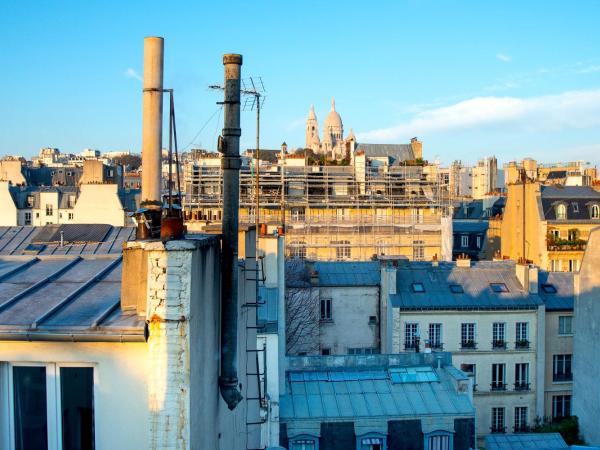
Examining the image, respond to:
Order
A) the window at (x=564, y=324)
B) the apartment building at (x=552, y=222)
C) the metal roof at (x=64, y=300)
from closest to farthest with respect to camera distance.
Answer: the metal roof at (x=64, y=300) → the window at (x=564, y=324) → the apartment building at (x=552, y=222)

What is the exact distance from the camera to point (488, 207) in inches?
2309

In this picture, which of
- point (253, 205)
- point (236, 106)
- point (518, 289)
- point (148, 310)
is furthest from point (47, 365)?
point (253, 205)

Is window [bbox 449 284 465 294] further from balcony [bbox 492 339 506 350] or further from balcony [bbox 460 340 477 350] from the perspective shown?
balcony [bbox 492 339 506 350]

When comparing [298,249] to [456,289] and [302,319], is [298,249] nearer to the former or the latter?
[302,319]

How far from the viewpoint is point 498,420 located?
86.4 ft

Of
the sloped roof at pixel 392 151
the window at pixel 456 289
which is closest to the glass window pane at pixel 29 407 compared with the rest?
the window at pixel 456 289

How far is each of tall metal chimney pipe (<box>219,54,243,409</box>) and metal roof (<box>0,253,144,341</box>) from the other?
1.11 metres

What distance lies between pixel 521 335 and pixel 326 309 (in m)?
7.78

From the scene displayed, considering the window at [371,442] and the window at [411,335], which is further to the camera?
the window at [411,335]

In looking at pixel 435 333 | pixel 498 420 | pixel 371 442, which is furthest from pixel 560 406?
pixel 371 442

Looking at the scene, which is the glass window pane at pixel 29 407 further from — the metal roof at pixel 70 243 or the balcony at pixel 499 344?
the balcony at pixel 499 344

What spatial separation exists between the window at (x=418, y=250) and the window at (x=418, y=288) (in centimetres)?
1736

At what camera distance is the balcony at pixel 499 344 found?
88.4 feet

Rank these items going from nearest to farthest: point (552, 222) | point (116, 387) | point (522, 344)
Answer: point (116, 387) < point (522, 344) < point (552, 222)
